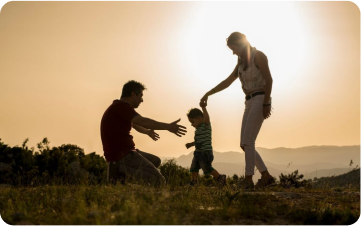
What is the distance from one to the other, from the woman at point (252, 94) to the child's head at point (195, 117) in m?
2.25

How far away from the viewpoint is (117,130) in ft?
23.0

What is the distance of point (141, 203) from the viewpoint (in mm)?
4410

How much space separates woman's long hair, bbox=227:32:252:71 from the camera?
21.9ft

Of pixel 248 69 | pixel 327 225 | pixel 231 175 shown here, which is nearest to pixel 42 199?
pixel 327 225

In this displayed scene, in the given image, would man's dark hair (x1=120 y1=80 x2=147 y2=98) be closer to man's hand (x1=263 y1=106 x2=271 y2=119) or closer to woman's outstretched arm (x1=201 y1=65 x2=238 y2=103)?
woman's outstretched arm (x1=201 y1=65 x2=238 y2=103)

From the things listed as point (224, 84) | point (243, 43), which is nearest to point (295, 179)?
point (224, 84)

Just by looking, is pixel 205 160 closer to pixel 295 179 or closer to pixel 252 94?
pixel 252 94

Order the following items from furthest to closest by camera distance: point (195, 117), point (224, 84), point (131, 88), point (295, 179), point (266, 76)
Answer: point (295, 179) → point (195, 117) → point (224, 84) → point (131, 88) → point (266, 76)

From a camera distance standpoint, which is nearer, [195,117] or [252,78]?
[252,78]

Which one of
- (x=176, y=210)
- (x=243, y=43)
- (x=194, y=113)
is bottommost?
(x=176, y=210)

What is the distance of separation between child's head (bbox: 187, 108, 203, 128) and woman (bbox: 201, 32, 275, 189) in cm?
225

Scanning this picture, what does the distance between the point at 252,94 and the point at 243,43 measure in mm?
881

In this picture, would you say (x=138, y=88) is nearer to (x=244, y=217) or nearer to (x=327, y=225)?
(x=244, y=217)

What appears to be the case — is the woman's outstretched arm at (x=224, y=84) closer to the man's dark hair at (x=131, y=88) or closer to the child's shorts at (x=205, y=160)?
the man's dark hair at (x=131, y=88)
